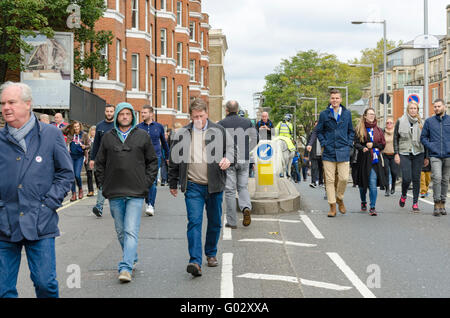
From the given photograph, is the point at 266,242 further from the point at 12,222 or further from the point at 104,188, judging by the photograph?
the point at 12,222

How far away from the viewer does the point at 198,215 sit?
6941mm

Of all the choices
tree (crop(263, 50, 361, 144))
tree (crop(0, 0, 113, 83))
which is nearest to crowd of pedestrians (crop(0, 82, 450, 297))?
tree (crop(0, 0, 113, 83))

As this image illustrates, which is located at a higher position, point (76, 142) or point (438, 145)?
point (76, 142)

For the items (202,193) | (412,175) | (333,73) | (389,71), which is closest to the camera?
(202,193)

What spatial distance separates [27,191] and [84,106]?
23.8m

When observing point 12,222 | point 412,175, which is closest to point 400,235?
point 412,175

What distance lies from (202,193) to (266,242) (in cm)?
232

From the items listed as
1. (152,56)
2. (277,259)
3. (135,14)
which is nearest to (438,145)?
(277,259)

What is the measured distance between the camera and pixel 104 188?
6738 millimetres

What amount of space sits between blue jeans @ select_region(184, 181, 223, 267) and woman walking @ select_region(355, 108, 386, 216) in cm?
549

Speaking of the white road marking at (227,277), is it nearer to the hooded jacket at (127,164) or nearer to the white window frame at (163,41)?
the hooded jacket at (127,164)

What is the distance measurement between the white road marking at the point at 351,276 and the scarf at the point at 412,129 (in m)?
5.01

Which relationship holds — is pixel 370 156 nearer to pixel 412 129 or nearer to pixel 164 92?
pixel 412 129

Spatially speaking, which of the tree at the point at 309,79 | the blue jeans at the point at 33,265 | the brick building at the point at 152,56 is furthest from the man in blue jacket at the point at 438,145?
the tree at the point at 309,79
